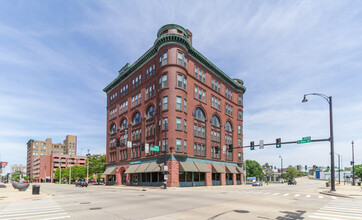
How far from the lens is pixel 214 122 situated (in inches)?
2152

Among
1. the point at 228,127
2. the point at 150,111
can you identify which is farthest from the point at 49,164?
the point at 228,127

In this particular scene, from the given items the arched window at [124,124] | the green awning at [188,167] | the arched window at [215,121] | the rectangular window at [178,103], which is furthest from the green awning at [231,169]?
the arched window at [124,124]

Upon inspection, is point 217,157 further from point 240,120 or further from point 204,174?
point 240,120

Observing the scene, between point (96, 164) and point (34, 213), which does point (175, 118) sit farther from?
point (96, 164)

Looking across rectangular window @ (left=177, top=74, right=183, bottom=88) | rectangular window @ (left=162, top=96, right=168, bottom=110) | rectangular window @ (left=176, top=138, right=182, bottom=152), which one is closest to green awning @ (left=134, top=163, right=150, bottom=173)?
rectangular window @ (left=176, top=138, right=182, bottom=152)

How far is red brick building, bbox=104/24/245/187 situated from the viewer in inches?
1679

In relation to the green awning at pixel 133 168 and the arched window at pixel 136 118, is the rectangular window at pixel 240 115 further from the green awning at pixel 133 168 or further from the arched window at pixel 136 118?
the green awning at pixel 133 168

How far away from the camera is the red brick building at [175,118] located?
140 feet

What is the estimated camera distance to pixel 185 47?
46.3m

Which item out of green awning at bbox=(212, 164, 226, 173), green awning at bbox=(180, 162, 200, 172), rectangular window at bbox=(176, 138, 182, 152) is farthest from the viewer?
green awning at bbox=(212, 164, 226, 173)

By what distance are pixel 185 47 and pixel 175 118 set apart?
1351cm

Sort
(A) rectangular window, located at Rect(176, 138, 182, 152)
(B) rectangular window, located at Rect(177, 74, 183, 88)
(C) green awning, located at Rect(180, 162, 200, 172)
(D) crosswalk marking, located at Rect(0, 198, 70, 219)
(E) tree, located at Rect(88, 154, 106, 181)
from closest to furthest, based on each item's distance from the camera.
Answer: (D) crosswalk marking, located at Rect(0, 198, 70, 219)
(C) green awning, located at Rect(180, 162, 200, 172)
(A) rectangular window, located at Rect(176, 138, 182, 152)
(B) rectangular window, located at Rect(177, 74, 183, 88)
(E) tree, located at Rect(88, 154, 106, 181)

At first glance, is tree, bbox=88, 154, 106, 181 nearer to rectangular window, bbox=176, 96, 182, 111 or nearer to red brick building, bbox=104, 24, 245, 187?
red brick building, bbox=104, 24, 245, 187

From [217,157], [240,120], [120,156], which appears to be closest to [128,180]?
[120,156]
